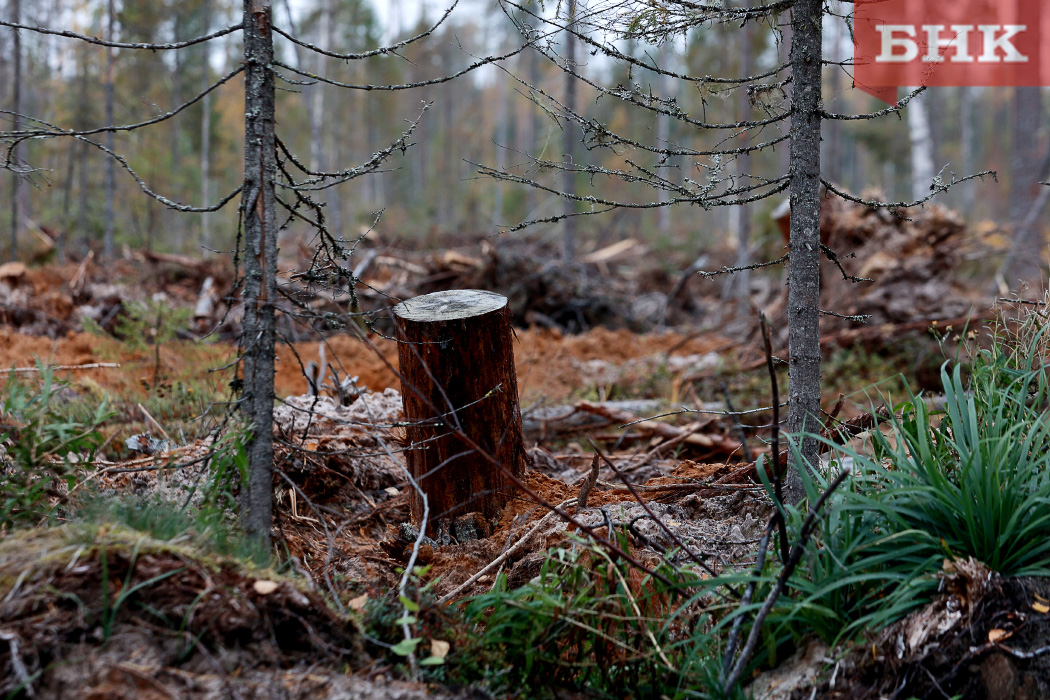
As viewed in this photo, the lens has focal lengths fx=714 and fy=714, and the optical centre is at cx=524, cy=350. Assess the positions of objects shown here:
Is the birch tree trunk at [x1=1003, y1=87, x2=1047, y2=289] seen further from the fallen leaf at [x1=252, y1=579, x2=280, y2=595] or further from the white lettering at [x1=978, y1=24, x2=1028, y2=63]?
the fallen leaf at [x1=252, y1=579, x2=280, y2=595]

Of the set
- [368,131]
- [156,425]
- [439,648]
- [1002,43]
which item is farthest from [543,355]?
[368,131]

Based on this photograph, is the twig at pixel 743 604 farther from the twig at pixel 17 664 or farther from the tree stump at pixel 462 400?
the twig at pixel 17 664

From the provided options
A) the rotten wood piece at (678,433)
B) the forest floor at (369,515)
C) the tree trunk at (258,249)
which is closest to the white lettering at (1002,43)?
the forest floor at (369,515)

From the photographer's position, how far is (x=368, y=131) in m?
36.4

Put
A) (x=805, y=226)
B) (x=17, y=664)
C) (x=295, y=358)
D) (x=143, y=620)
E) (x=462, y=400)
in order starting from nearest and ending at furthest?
(x=17, y=664)
(x=143, y=620)
(x=805, y=226)
(x=462, y=400)
(x=295, y=358)

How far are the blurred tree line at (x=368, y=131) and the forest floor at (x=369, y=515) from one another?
147 centimetres

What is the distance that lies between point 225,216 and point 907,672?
2956 centimetres

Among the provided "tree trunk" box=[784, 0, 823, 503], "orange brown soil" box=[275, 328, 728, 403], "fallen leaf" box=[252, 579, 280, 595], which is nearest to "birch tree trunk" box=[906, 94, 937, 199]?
"orange brown soil" box=[275, 328, 728, 403]

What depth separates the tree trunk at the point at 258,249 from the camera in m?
2.72

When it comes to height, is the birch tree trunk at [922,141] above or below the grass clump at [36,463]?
above

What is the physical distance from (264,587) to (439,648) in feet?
1.95

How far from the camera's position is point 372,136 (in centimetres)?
3484

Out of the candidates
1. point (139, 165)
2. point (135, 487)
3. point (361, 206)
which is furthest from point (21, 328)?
point (361, 206)

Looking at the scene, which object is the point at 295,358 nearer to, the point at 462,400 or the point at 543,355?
the point at 543,355
